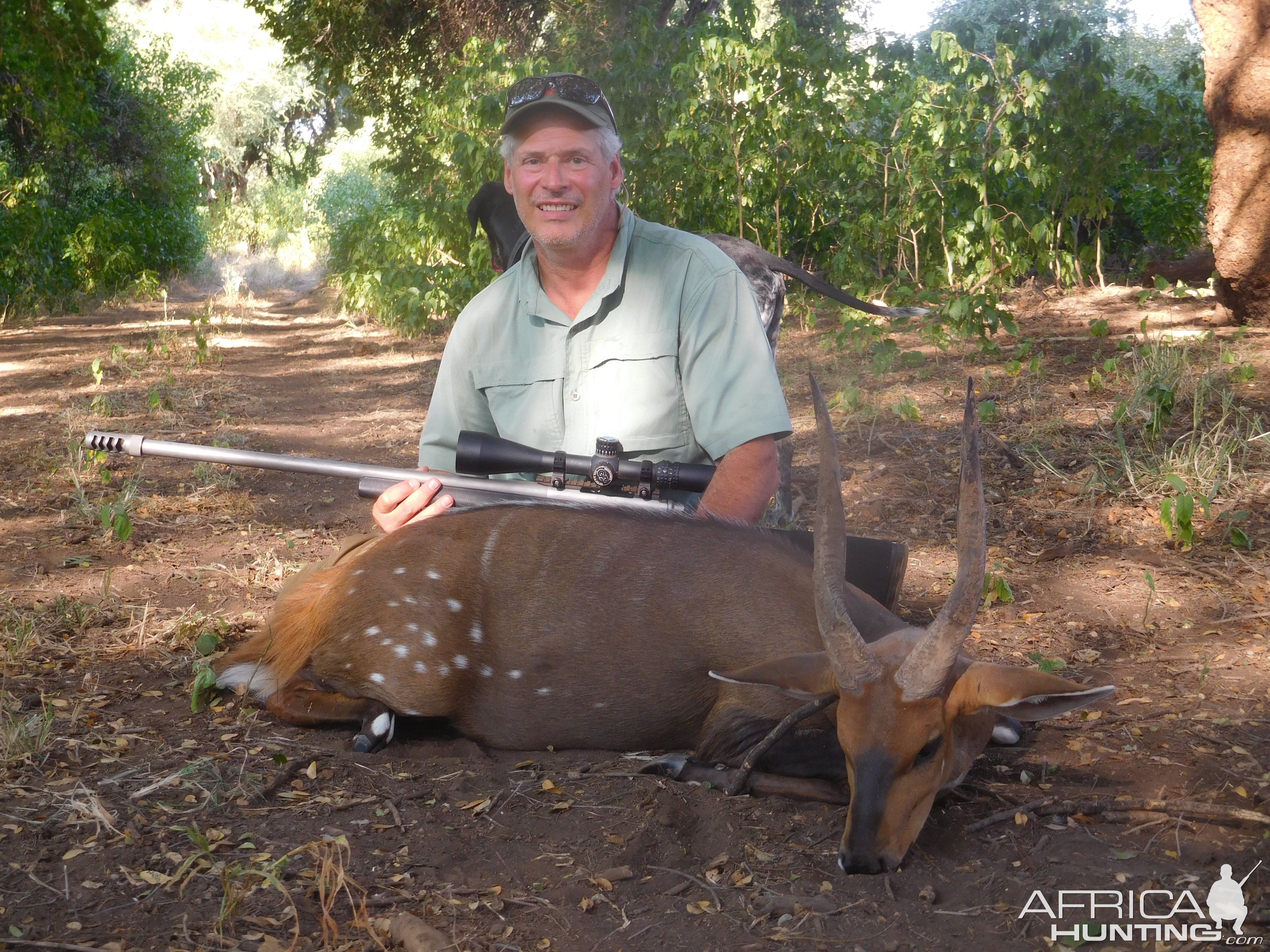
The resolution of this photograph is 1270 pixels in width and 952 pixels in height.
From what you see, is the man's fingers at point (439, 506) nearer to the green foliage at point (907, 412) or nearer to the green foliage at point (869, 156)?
the green foliage at point (907, 412)

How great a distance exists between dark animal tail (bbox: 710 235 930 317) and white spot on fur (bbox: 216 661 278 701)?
3834 millimetres

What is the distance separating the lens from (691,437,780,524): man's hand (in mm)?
3953

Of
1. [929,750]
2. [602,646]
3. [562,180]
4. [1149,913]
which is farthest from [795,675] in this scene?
[562,180]

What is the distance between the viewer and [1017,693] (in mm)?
2773

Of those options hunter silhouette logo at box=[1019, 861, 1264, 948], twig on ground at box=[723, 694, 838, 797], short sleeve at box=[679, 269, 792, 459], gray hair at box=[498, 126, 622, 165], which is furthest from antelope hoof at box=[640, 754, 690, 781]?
gray hair at box=[498, 126, 622, 165]

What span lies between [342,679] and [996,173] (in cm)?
837

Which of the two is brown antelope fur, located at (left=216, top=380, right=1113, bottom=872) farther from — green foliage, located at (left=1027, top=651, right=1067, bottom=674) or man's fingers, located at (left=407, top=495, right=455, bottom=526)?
green foliage, located at (left=1027, top=651, right=1067, bottom=674)

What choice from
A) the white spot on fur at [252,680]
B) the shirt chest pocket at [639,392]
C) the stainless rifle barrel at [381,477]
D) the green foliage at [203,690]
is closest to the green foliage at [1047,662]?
the stainless rifle barrel at [381,477]

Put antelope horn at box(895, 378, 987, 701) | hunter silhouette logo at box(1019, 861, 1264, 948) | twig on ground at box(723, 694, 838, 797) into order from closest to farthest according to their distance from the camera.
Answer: hunter silhouette logo at box(1019, 861, 1264, 948) → antelope horn at box(895, 378, 987, 701) → twig on ground at box(723, 694, 838, 797)

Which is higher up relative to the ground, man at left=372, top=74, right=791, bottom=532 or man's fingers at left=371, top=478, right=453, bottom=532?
man at left=372, top=74, right=791, bottom=532

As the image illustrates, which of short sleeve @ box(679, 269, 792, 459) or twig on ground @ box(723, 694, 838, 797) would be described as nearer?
twig on ground @ box(723, 694, 838, 797)

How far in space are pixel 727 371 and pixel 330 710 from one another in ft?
6.05

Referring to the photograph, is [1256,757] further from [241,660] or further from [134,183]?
[134,183]

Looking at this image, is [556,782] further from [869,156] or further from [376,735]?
[869,156]
